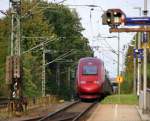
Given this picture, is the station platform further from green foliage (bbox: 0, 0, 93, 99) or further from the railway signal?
green foliage (bbox: 0, 0, 93, 99)

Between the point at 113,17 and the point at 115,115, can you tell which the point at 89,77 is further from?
the point at 113,17

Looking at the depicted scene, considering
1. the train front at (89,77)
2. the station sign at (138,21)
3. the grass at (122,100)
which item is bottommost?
the grass at (122,100)

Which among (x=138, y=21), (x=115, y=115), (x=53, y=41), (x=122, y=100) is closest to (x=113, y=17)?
(x=138, y=21)

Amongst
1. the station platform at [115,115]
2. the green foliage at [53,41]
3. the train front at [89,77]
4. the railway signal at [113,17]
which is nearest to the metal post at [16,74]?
the station platform at [115,115]

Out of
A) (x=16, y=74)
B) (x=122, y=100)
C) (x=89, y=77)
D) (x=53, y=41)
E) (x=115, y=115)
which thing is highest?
(x=53, y=41)

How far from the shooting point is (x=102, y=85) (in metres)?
52.8

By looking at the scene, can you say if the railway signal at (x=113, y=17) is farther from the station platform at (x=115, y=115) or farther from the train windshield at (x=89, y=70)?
the train windshield at (x=89, y=70)

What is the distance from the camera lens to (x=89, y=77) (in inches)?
2050

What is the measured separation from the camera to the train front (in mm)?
51875

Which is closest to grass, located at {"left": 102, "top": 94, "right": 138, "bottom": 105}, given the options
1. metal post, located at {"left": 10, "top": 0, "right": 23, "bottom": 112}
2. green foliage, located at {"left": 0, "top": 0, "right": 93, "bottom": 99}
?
metal post, located at {"left": 10, "top": 0, "right": 23, "bottom": 112}

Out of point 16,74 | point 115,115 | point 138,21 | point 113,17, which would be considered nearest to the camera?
point 113,17

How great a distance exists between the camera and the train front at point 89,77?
170 feet

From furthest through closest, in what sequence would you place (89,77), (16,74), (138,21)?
1. (89,77)
2. (16,74)
3. (138,21)

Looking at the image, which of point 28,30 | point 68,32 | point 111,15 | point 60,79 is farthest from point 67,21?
point 111,15
